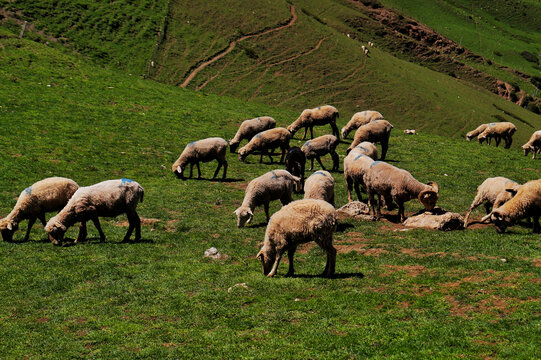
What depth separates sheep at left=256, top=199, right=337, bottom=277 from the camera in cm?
1380

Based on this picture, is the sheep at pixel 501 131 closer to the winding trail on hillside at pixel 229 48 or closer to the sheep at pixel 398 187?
the sheep at pixel 398 187

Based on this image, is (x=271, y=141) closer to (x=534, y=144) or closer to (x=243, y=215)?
(x=243, y=215)

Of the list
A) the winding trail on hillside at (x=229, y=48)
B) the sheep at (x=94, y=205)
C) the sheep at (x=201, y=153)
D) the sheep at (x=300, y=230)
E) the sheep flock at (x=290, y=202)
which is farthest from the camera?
the winding trail on hillside at (x=229, y=48)

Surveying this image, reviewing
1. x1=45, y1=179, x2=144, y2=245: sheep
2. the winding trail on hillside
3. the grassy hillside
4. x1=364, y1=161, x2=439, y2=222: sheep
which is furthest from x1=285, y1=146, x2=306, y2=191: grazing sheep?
the winding trail on hillside

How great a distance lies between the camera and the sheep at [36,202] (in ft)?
59.5

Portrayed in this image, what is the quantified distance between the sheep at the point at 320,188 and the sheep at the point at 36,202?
9742 millimetres

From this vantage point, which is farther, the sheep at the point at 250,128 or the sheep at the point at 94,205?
the sheep at the point at 250,128

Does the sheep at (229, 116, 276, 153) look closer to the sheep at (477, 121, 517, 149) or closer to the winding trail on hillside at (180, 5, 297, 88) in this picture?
the sheep at (477, 121, 517, 149)

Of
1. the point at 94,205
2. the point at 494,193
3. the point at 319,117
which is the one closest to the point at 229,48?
the point at 319,117

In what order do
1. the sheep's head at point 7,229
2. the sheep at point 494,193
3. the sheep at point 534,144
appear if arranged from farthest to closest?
the sheep at point 534,144
the sheep at point 494,193
the sheep's head at point 7,229

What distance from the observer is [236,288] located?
13.6 metres

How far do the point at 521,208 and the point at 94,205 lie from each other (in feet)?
52.9

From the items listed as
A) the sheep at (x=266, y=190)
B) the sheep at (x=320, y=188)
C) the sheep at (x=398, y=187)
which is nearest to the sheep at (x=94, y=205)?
the sheep at (x=266, y=190)

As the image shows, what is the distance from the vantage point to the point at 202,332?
1116cm
